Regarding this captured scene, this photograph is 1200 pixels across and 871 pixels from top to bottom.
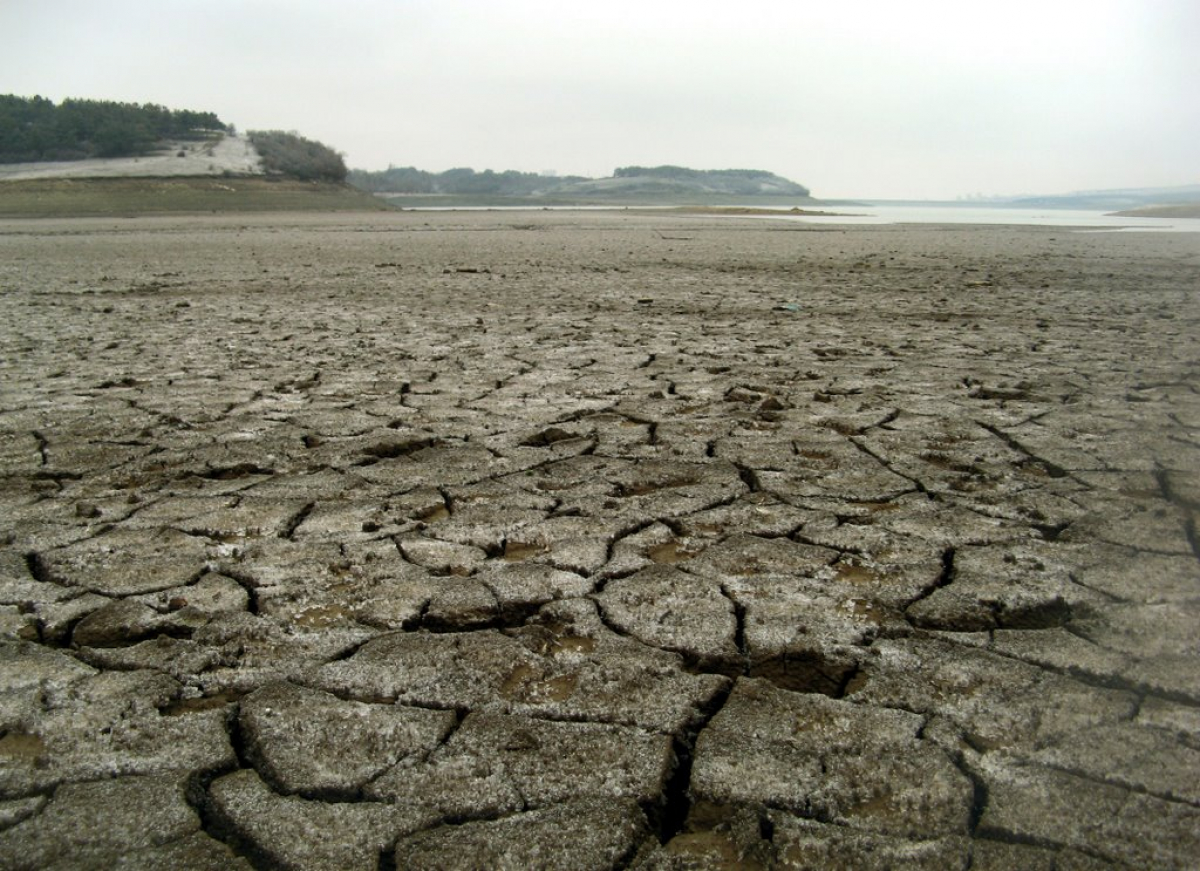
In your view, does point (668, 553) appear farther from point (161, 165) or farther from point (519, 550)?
point (161, 165)

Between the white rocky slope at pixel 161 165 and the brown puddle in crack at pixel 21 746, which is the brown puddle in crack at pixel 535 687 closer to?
the brown puddle in crack at pixel 21 746

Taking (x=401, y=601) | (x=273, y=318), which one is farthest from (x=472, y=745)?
(x=273, y=318)

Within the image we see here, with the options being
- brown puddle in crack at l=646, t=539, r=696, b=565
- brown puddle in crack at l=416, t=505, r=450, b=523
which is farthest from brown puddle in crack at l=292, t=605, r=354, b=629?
brown puddle in crack at l=646, t=539, r=696, b=565

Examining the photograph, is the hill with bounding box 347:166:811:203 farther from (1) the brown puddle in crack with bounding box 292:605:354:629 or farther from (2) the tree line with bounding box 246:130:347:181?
(1) the brown puddle in crack with bounding box 292:605:354:629

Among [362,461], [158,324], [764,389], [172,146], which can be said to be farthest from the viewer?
[172,146]

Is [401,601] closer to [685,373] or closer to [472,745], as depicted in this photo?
[472,745]

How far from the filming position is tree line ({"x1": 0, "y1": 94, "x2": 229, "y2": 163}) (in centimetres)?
3456

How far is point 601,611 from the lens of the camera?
1.87 meters

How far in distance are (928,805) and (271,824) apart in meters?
0.94

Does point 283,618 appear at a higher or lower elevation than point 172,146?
lower

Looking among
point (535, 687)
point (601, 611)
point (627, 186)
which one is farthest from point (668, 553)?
point (627, 186)

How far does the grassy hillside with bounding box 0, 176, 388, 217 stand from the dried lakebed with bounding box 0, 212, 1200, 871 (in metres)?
25.6

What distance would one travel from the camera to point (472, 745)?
4.63 ft

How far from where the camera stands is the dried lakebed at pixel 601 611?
124 cm
